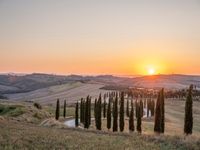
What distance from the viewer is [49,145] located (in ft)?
71.7

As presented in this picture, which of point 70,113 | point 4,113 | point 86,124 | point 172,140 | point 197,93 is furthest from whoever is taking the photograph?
point 197,93

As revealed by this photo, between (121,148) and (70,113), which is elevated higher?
(121,148)

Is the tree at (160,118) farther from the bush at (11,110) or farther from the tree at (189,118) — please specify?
the bush at (11,110)

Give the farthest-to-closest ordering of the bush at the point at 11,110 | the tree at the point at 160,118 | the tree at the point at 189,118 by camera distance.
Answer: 1. the bush at the point at 11,110
2. the tree at the point at 160,118
3. the tree at the point at 189,118

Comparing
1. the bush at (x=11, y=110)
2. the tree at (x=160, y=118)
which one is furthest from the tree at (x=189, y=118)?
the bush at (x=11, y=110)

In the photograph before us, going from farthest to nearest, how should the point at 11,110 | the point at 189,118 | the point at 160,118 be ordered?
the point at 11,110 → the point at 160,118 → the point at 189,118

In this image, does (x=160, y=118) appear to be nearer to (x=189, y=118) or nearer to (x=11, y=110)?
(x=189, y=118)

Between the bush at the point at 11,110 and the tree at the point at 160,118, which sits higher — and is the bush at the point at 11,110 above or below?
below

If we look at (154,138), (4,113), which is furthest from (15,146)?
(4,113)

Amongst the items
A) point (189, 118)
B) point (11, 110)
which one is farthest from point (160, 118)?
point (11, 110)

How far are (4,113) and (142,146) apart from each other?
6641 centimetres

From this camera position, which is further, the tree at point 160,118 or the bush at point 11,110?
the bush at point 11,110

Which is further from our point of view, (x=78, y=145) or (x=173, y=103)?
(x=173, y=103)

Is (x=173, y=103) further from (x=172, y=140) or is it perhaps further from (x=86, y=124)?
(x=172, y=140)
